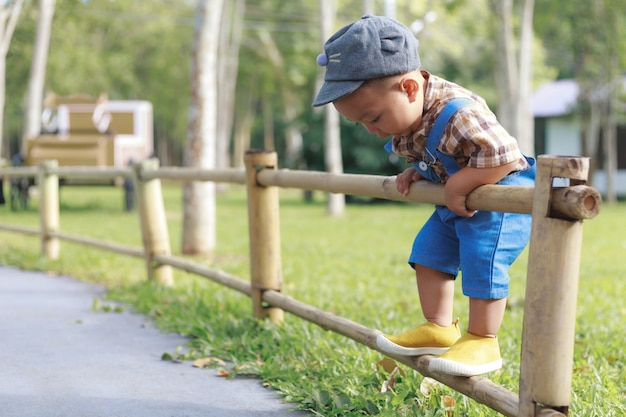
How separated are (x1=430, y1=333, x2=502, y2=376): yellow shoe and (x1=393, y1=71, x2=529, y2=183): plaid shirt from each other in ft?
2.08

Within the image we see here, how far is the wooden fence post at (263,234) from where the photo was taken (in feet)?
18.0

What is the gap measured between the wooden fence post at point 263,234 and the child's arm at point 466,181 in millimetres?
2329

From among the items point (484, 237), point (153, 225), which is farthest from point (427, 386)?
point (153, 225)

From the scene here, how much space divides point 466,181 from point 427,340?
2.37 ft

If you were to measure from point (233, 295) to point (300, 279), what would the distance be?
5.40ft

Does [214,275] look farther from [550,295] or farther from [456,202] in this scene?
[550,295]

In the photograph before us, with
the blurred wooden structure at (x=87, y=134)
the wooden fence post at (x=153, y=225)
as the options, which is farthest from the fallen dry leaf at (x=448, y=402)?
the blurred wooden structure at (x=87, y=134)

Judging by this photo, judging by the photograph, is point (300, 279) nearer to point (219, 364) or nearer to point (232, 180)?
point (232, 180)

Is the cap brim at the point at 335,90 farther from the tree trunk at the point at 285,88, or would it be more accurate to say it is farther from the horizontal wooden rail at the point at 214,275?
the tree trunk at the point at 285,88

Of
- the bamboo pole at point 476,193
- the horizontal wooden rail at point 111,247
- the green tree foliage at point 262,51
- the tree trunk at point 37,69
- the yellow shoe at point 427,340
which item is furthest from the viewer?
the green tree foliage at point 262,51

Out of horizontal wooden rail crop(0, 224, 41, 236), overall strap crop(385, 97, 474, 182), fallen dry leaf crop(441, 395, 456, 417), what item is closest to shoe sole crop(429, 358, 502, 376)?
fallen dry leaf crop(441, 395, 456, 417)

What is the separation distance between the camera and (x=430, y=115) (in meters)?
3.37

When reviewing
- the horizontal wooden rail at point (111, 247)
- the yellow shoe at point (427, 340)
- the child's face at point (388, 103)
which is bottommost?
the horizontal wooden rail at point (111, 247)

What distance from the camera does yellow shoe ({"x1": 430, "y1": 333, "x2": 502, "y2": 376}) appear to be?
10.7 ft
